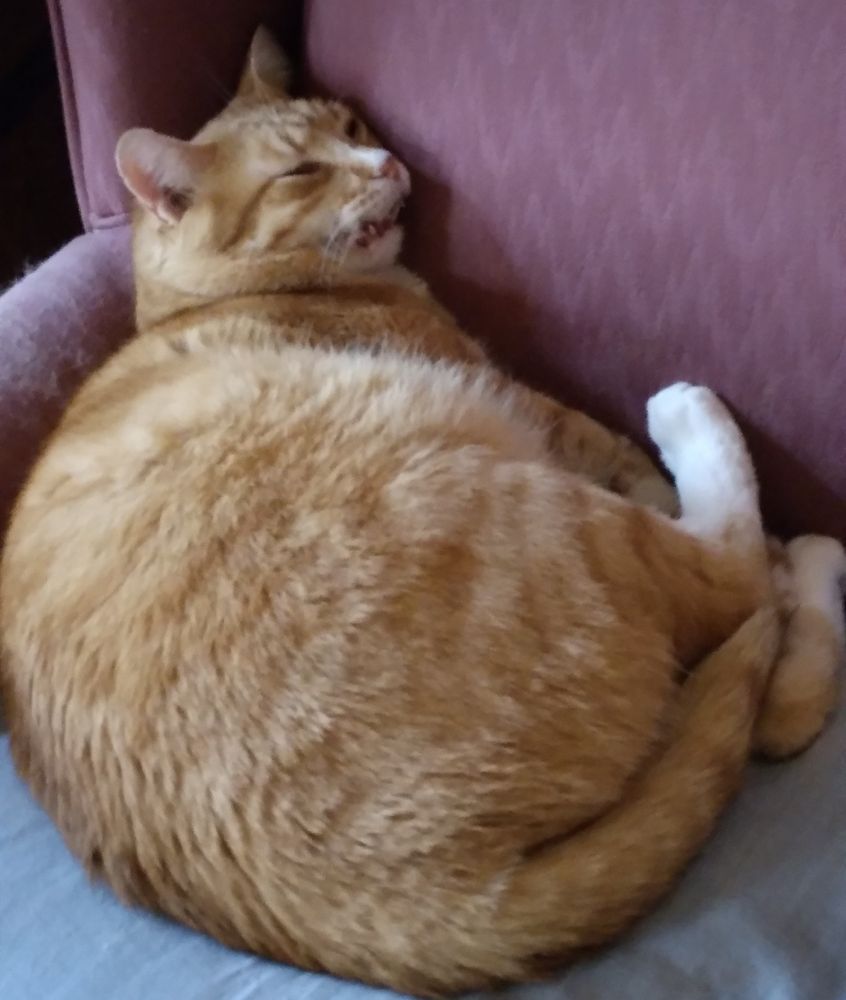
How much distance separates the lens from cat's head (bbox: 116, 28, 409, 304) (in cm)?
134

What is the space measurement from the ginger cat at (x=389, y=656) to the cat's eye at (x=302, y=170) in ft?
0.87

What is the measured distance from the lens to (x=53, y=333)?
138 centimetres

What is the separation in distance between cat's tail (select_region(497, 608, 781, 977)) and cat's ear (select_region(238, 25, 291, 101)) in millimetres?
884

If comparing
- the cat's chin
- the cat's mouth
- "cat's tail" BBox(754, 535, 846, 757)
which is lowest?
"cat's tail" BBox(754, 535, 846, 757)

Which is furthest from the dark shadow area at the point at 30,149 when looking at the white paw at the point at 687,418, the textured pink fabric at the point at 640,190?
the white paw at the point at 687,418

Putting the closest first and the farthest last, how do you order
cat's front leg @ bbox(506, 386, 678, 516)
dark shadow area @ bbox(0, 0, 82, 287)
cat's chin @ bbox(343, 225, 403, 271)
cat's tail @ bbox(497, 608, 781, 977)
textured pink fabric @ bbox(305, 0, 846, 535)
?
cat's tail @ bbox(497, 608, 781, 977), textured pink fabric @ bbox(305, 0, 846, 535), cat's front leg @ bbox(506, 386, 678, 516), cat's chin @ bbox(343, 225, 403, 271), dark shadow area @ bbox(0, 0, 82, 287)

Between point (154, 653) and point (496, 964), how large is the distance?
376 mm

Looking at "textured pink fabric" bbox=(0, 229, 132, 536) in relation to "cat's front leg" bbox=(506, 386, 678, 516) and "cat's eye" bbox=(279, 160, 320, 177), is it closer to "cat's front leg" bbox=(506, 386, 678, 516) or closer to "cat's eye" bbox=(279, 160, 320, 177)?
"cat's eye" bbox=(279, 160, 320, 177)

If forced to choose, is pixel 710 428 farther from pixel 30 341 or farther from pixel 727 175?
pixel 30 341

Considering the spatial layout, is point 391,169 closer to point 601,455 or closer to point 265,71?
point 265,71

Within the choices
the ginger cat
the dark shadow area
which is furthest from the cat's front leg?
the dark shadow area

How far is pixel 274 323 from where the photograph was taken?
135 centimetres

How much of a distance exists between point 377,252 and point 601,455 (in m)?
0.37

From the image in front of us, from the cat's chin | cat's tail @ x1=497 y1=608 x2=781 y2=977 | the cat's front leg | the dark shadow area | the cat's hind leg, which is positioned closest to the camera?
cat's tail @ x1=497 y1=608 x2=781 y2=977
